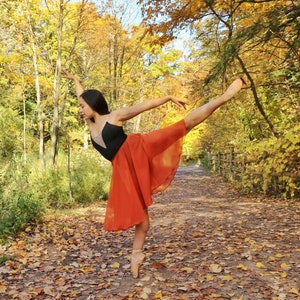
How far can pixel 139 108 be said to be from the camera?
3.33 meters

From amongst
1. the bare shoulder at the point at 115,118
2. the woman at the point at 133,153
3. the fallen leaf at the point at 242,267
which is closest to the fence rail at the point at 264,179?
the fallen leaf at the point at 242,267

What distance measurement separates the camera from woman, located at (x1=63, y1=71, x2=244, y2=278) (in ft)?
11.3

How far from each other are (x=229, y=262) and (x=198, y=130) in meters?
27.6

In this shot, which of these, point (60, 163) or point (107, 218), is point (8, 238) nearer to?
point (107, 218)

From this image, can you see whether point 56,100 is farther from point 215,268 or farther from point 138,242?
point 215,268

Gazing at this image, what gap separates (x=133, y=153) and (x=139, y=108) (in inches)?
17.5

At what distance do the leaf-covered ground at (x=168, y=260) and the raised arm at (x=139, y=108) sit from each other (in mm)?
1663

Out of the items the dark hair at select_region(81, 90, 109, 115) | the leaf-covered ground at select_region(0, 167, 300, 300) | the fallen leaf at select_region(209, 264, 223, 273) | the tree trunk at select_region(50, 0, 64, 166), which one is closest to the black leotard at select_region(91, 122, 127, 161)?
the dark hair at select_region(81, 90, 109, 115)

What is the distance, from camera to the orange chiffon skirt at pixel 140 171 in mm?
3479

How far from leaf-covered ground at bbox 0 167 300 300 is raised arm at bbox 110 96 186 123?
1.66 m

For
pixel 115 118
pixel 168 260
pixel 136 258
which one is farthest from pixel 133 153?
pixel 168 260

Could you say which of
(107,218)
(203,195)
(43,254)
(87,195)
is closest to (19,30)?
(87,195)

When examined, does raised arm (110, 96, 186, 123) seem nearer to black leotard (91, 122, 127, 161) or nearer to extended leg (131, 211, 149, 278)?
black leotard (91, 122, 127, 161)

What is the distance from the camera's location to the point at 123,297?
3459mm
